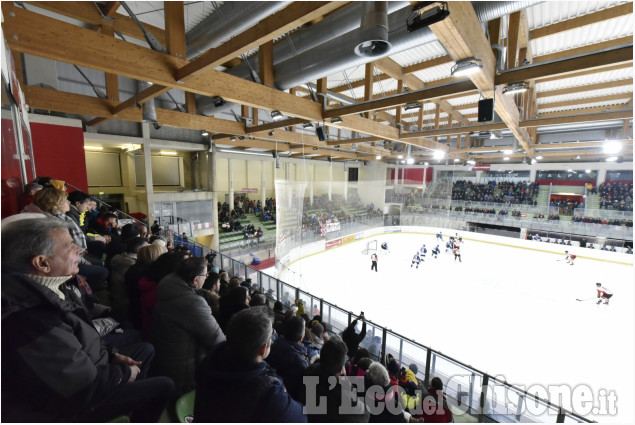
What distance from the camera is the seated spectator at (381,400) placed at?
2.11 meters

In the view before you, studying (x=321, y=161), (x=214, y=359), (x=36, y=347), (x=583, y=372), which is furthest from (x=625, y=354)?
(x=321, y=161)

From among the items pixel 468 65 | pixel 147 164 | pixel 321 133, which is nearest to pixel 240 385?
pixel 468 65

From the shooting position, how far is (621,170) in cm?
2023

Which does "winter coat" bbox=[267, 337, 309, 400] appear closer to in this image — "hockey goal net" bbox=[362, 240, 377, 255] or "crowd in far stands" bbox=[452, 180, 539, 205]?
"hockey goal net" bbox=[362, 240, 377, 255]

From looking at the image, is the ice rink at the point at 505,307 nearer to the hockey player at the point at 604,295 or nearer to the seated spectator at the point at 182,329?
the hockey player at the point at 604,295

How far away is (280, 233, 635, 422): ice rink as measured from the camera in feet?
20.4

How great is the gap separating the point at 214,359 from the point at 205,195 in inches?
550

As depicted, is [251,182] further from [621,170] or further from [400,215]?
[621,170]

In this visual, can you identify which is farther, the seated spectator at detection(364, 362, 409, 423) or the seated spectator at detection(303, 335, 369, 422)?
the seated spectator at detection(364, 362, 409, 423)

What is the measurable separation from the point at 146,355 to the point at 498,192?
28972 millimetres

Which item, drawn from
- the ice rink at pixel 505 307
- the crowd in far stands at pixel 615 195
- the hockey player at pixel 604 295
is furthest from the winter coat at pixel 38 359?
the crowd in far stands at pixel 615 195

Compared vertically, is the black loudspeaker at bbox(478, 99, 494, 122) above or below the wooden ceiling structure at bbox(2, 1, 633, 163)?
below

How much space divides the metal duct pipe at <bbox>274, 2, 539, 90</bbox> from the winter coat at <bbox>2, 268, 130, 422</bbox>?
3164 mm

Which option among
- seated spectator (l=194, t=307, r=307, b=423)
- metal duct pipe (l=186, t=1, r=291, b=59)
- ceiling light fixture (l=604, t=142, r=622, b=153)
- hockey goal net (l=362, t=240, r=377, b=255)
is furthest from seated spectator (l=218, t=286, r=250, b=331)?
ceiling light fixture (l=604, t=142, r=622, b=153)
